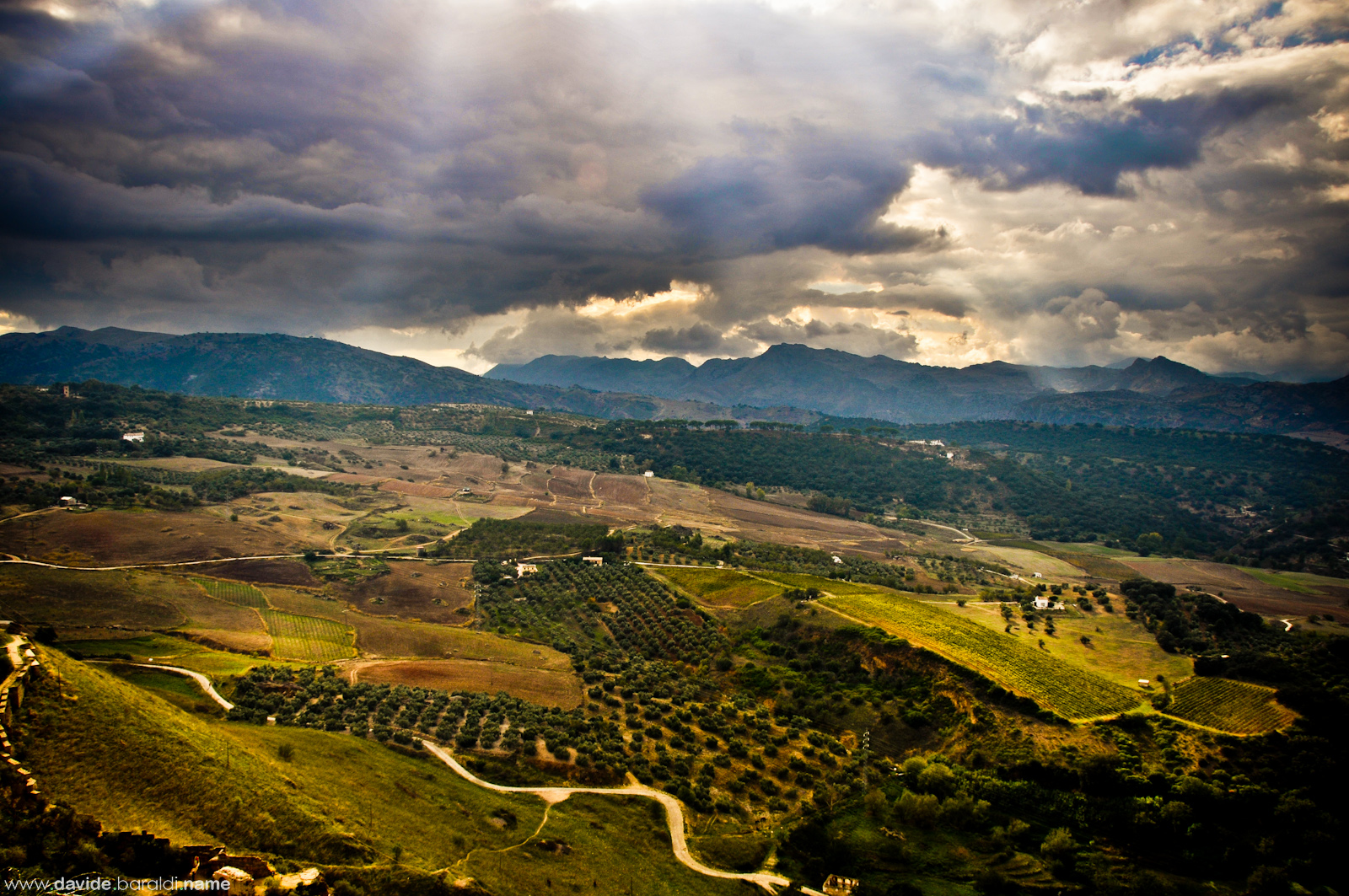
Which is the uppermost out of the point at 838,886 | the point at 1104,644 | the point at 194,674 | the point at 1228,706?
the point at 1228,706

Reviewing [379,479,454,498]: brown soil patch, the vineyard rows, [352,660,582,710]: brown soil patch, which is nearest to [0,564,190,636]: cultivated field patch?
[352,660,582,710]: brown soil patch

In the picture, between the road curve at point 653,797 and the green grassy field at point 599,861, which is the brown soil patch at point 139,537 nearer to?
the road curve at point 653,797

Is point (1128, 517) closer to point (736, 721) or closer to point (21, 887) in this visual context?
point (736, 721)

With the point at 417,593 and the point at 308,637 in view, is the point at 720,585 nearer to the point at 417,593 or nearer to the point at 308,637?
the point at 417,593

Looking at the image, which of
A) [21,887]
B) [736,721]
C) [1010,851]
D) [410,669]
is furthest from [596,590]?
[21,887]

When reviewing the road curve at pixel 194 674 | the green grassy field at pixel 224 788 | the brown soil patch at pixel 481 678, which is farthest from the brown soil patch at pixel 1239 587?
the road curve at pixel 194 674

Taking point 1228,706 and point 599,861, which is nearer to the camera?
point 599,861

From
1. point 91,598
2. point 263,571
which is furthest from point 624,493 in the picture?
point 91,598
